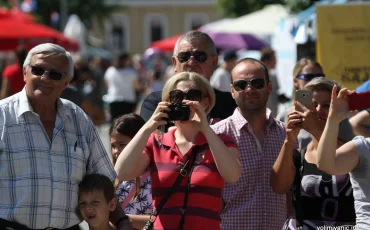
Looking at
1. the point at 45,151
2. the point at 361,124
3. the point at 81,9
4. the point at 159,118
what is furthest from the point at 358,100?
the point at 81,9

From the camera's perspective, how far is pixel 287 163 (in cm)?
539

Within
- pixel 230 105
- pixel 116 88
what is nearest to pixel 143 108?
pixel 230 105

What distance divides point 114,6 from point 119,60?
45.8 metres

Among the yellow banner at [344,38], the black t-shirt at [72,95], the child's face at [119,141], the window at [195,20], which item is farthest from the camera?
the window at [195,20]

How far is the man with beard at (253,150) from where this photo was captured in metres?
5.60

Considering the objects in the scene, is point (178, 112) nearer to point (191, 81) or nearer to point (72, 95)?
point (191, 81)

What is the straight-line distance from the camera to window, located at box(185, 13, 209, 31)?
3091 inches

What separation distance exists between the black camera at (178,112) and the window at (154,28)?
248ft

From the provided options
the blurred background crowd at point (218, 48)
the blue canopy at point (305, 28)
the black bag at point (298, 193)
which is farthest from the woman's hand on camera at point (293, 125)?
the blue canopy at point (305, 28)

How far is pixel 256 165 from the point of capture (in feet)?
18.7

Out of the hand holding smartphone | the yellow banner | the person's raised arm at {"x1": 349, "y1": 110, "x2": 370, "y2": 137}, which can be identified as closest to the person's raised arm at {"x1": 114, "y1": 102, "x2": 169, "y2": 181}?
the hand holding smartphone

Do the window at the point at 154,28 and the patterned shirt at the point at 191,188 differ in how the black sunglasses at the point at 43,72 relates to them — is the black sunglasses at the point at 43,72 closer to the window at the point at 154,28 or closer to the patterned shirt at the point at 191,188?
the patterned shirt at the point at 191,188

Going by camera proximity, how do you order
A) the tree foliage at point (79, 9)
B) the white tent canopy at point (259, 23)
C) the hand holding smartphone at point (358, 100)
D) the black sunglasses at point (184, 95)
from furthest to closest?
the tree foliage at point (79, 9) → the white tent canopy at point (259, 23) → the black sunglasses at point (184, 95) → the hand holding smartphone at point (358, 100)

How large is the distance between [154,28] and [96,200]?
7681cm
